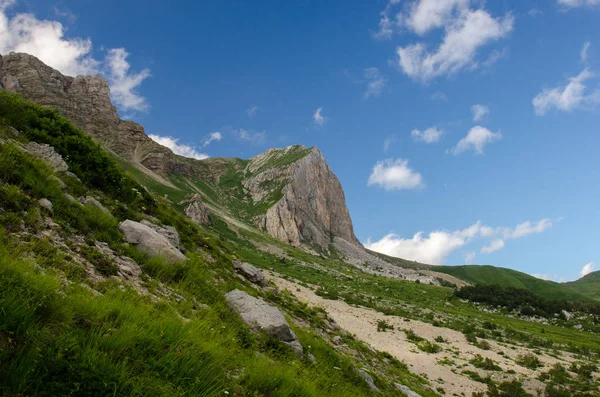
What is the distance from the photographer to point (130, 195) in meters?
12.3

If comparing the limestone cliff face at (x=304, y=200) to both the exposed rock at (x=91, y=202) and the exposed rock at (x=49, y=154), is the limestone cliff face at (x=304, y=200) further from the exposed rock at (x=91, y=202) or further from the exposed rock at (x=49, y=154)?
the exposed rock at (x=91, y=202)

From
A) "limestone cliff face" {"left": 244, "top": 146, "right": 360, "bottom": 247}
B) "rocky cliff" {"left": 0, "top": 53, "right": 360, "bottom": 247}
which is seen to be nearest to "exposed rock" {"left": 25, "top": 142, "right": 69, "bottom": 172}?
"rocky cliff" {"left": 0, "top": 53, "right": 360, "bottom": 247}

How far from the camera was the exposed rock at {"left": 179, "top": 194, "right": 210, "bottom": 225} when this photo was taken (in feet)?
298

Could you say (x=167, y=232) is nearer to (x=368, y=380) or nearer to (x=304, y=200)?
(x=368, y=380)

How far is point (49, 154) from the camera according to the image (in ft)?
33.8

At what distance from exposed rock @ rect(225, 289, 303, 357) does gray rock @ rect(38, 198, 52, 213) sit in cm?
468

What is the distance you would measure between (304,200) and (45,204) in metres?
148

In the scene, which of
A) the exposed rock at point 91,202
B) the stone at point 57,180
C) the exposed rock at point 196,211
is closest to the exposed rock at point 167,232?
the exposed rock at point 91,202

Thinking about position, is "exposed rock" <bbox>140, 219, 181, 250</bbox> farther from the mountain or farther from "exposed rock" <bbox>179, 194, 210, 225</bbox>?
"exposed rock" <bbox>179, 194, 210, 225</bbox>

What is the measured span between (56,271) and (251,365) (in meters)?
3.50

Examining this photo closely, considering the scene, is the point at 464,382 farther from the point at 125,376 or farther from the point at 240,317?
the point at 125,376

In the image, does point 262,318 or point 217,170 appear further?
point 217,170

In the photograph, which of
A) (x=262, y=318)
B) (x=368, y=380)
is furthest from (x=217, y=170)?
(x=262, y=318)

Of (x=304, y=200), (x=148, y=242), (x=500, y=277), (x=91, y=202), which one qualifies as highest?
(x=304, y=200)
